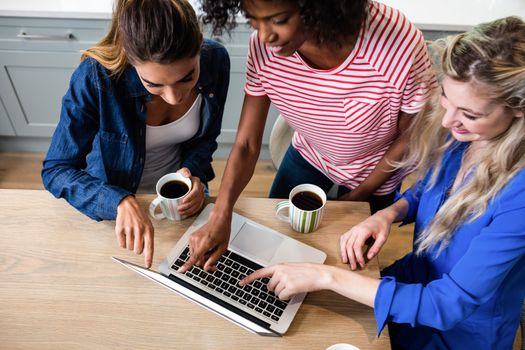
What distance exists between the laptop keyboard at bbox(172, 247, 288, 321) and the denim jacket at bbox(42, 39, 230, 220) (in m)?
0.26

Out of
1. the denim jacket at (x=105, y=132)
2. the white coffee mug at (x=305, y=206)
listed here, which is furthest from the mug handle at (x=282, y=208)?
the denim jacket at (x=105, y=132)

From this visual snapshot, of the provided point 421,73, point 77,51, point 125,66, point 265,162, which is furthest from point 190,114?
point 265,162

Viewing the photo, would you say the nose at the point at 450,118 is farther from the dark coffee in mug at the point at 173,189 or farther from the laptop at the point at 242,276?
the dark coffee in mug at the point at 173,189

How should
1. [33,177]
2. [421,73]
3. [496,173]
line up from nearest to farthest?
[496,173]
[421,73]
[33,177]

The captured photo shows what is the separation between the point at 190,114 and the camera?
1.24m

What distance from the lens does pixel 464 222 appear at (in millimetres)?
921

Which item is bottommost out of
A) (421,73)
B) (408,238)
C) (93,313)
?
(408,238)

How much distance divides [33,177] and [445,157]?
209 centimetres

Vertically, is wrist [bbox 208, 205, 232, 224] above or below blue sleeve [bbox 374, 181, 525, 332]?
below

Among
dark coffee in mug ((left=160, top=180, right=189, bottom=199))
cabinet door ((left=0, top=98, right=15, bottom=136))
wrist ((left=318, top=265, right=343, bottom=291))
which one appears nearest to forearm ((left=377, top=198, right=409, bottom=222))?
wrist ((left=318, top=265, right=343, bottom=291))

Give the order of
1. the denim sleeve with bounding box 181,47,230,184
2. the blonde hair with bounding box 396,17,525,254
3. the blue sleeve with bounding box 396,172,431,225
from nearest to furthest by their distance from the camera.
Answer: the blonde hair with bounding box 396,17,525,254 < the blue sleeve with bounding box 396,172,431,225 < the denim sleeve with bounding box 181,47,230,184

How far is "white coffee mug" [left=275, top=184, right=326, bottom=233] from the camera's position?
3.22ft

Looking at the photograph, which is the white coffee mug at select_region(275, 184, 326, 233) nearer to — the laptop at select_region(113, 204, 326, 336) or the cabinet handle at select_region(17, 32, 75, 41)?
the laptop at select_region(113, 204, 326, 336)

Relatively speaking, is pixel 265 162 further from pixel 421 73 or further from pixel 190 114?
pixel 421 73
